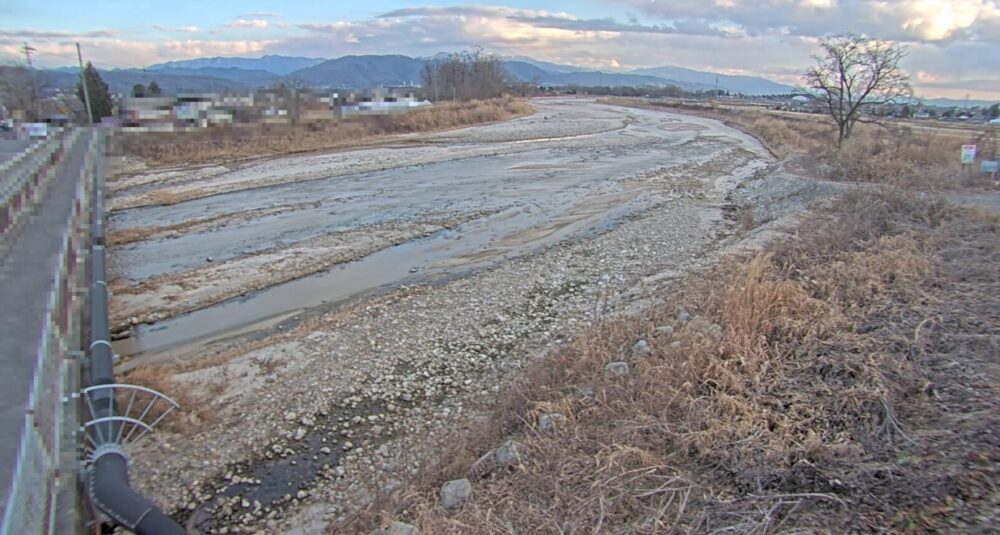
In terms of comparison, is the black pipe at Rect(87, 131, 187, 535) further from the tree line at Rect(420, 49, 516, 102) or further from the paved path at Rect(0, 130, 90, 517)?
the tree line at Rect(420, 49, 516, 102)

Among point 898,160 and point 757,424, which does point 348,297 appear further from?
point 898,160

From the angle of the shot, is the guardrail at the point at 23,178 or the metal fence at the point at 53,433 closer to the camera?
the metal fence at the point at 53,433

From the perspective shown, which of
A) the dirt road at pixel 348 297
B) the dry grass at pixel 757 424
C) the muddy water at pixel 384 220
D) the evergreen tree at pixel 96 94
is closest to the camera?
the dry grass at pixel 757 424

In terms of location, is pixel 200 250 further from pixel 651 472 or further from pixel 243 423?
pixel 651 472

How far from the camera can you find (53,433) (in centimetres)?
580

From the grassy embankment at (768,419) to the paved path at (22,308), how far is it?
174 inches

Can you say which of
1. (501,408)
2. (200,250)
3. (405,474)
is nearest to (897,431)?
(501,408)

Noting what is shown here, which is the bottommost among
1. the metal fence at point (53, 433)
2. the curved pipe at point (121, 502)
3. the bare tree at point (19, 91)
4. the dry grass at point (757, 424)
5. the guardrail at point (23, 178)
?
the curved pipe at point (121, 502)

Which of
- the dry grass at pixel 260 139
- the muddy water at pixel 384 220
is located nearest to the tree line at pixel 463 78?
the dry grass at pixel 260 139

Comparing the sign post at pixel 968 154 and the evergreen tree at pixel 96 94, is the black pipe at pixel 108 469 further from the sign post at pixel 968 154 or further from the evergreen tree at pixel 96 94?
the evergreen tree at pixel 96 94

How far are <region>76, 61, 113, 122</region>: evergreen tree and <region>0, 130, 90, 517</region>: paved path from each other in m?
37.7

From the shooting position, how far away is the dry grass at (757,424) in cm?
397

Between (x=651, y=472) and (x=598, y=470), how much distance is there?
0.45 m

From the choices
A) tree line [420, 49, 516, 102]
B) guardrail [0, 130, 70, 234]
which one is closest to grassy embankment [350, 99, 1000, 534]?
guardrail [0, 130, 70, 234]
